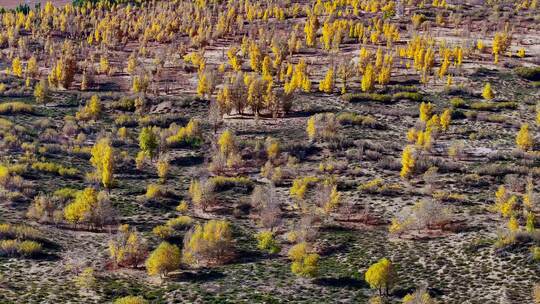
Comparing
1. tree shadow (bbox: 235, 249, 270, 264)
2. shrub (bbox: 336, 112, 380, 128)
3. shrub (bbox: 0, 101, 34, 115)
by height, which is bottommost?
tree shadow (bbox: 235, 249, 270, 264)

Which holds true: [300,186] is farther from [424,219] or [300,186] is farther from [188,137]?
[188,137]

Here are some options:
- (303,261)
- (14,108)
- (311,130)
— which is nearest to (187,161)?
(311,130)

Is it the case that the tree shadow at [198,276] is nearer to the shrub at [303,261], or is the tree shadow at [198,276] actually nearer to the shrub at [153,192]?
the shrub at [303,261]

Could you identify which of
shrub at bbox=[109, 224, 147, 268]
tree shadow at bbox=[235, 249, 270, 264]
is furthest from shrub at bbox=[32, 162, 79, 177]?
tree shadow at bbox=[235, 249, 270, 264]

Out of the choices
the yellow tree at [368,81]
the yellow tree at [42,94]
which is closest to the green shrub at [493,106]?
the yellow tree at [368,81]

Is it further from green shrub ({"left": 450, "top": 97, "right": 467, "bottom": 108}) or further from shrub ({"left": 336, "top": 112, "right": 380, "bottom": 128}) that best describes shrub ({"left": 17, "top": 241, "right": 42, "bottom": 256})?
green shrub ({"left": 450, "top": 97, "right": 467, "bottom": 108})
